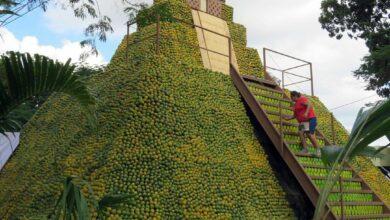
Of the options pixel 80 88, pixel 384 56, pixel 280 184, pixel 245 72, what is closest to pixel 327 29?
pixel 384 56

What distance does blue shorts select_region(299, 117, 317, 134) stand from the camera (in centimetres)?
959

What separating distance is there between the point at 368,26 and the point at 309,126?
1186 cm

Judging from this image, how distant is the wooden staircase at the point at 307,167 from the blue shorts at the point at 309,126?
0.31 metres

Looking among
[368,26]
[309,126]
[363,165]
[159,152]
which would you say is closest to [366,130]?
[159,152]

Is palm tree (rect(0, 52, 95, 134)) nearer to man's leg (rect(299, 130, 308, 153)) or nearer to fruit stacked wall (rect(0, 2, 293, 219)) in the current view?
fruit stacked wall (rect(0, 2, 293, 219))

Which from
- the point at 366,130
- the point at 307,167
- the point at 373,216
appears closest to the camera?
the point at 366,130

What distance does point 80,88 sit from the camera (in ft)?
11.9

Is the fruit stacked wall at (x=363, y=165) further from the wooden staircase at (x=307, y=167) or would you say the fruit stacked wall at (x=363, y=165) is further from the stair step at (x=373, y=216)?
the stair step at (x=373, y=216)

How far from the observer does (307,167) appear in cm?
935

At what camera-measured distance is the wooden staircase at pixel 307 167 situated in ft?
28.9

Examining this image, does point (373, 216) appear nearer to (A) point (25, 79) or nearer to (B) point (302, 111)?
(B) point (302, 111)

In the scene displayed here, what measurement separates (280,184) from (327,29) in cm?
1333

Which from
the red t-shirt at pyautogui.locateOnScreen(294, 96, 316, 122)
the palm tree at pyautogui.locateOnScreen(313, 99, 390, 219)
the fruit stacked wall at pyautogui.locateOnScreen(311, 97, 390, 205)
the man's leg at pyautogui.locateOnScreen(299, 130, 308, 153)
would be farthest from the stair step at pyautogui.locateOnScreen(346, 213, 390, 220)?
the palm tree at pyautogui.locateOnScreen(313, 99, 390, 219)

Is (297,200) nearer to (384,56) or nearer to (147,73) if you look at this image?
(147,73)
